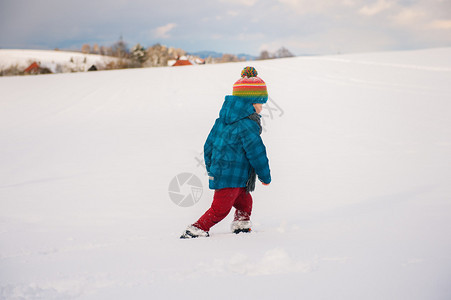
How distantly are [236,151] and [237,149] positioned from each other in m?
0.02

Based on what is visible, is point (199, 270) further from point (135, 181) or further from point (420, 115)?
point (420, 115)

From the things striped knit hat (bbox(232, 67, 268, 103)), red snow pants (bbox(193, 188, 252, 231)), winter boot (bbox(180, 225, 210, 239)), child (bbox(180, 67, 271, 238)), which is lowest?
winter boot (bbox(180, 225, 210, 239))

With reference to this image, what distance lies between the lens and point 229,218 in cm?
391

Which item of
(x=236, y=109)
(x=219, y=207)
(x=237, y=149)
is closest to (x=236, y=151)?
(x=237, y=149)

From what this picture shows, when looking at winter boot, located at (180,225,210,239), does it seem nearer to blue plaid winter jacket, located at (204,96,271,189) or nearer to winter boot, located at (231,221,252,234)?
winter boot, located at (231,221,252,234)

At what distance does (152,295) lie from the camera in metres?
1.93

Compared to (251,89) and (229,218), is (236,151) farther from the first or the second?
(229,218)

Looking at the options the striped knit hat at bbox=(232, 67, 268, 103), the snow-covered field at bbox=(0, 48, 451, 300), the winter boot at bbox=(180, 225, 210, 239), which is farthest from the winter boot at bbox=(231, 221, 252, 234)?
the striped knit hat at bbox=(232, 67, 268, 103)

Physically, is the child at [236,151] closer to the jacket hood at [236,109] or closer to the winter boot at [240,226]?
the jacket hood at [236,109]

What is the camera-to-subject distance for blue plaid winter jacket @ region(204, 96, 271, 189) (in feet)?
9.66

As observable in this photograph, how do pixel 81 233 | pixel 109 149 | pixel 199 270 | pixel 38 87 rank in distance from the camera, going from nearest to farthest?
1. pixel 199 270
2. pixel 81 233
3. pixel 109 149
4. pixel 38 87

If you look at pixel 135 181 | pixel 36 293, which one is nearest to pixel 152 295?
pixel 36 293

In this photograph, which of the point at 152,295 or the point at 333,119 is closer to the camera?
the point at 152,295

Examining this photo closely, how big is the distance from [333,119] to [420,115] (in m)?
2.30
